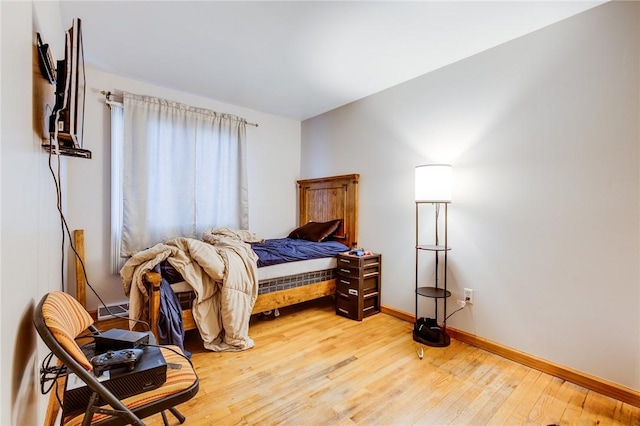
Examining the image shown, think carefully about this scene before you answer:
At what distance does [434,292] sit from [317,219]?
195 cm

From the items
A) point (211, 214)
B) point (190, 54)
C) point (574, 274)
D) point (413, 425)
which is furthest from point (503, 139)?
point (211, 214)

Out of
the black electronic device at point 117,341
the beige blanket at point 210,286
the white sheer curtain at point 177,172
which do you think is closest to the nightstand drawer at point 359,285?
the beige blanket at point 210,286

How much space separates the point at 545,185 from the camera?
6.89 ft

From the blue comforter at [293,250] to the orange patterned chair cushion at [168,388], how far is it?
1.38m

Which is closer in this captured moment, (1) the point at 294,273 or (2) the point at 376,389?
(2) the point at 376,389

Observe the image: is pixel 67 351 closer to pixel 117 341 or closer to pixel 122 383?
pixel 122 383

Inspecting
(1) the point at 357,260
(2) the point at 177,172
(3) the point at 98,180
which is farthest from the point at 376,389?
(3) the point at 98,180

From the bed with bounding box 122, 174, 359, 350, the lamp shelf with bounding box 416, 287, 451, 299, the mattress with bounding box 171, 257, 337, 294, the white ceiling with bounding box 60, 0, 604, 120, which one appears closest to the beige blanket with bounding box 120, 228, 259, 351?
the bed with bounding box 122, 174, 359, 350

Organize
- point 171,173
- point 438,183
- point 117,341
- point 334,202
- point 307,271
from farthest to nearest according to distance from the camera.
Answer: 1. point 334,202
2. point 171,173
3. point 307,271
4. point 438,183
5. point 117,341

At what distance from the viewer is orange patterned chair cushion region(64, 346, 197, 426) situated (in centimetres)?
105

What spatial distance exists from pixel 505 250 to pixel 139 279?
2.79 metres

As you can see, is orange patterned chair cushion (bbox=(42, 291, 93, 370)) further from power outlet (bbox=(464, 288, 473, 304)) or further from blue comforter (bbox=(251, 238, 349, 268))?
power outlet (bbox=(464, 288, 473, 304))

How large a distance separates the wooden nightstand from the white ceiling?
1.88m

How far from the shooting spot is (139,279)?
2111 millimetres
